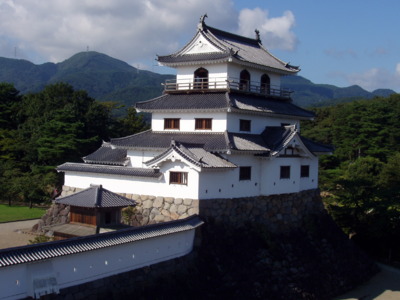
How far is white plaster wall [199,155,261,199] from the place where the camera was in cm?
2008

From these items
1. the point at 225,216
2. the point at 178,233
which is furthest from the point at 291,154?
the point at 178,233

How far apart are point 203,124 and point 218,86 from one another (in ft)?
6.77

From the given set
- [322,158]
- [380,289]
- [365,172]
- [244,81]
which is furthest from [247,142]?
[322,158]

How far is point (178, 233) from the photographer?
1772 centimetres

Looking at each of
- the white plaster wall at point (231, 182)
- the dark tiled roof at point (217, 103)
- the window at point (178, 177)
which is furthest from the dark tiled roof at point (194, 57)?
the window at point (178, 177)

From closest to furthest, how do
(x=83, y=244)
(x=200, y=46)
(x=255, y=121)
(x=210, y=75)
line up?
(x=83, y=244) → (x=255, y=121) → (x=210, y=75) → (x=200, y=46)

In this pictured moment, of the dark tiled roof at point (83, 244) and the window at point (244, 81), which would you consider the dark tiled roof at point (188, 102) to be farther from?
the dark tiled roof at point (83, 244)

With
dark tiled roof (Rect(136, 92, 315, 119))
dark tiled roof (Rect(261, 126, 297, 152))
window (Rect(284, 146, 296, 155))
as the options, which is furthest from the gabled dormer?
window (Rect(284, 146, 296, 155))

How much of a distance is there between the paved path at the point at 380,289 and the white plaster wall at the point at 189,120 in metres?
9.32

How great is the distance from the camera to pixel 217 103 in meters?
22.6

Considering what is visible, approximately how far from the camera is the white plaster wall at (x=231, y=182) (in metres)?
20.1

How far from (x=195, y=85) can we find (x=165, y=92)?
1686mm

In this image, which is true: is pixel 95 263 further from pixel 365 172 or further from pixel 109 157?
pixel 365 172

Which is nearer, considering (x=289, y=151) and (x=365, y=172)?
(x=289, y=151)
